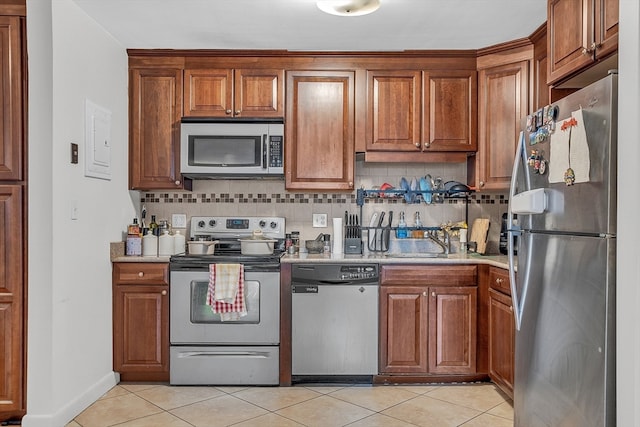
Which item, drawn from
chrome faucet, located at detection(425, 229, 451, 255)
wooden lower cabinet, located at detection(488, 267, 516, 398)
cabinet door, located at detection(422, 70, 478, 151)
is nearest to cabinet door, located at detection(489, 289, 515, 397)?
wooden lower cabinet, located at detection(488, 267, 516, 398)

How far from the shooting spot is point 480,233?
11.7ft

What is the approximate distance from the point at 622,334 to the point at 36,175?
8.82 ft

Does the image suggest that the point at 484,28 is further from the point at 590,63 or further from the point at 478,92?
the point at 590,63

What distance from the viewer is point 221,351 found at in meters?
3.13

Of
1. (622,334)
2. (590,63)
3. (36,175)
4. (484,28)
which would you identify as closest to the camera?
(622,334)

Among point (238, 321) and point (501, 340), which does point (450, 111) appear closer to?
point (501, 340)

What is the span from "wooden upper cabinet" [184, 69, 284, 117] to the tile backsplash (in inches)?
22.5

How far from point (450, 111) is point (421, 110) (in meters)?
0.21

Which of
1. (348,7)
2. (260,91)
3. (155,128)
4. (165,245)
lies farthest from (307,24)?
(165,245)

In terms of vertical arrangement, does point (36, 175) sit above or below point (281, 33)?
below

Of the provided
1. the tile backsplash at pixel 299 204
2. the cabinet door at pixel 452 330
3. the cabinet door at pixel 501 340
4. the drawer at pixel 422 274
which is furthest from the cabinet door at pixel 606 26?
the tile backsplash at pixel 299 204

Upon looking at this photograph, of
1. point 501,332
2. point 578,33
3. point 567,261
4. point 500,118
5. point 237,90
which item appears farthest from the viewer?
point 237,90

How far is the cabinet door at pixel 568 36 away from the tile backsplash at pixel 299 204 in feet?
4.68

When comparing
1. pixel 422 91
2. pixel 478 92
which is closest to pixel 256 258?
pixel 422 91
